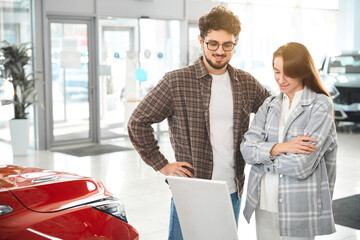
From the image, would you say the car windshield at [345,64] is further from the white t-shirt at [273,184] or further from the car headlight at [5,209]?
the car headlight at [5,209]

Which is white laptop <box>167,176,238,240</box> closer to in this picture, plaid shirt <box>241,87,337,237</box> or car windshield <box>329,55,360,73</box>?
plaid shirt <box>241,87,337,237</box>

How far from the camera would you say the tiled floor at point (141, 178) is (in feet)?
14.6

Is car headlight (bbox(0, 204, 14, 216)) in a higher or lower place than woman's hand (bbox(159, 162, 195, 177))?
lower

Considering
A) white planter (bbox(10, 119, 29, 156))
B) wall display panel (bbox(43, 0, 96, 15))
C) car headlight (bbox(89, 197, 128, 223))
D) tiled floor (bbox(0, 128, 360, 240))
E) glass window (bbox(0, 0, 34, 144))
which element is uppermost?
wall display panel (bbox(43, 0, 96, 15))

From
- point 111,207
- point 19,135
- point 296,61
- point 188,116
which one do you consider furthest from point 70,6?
point 296,61

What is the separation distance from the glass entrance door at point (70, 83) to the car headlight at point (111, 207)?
7017mm

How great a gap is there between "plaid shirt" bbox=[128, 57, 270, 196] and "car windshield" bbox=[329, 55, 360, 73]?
8683 millimetres

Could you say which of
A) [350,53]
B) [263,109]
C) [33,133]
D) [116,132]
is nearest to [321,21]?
[350,53]

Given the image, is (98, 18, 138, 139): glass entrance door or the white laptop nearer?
the white laptop

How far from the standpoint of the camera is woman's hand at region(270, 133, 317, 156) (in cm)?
200

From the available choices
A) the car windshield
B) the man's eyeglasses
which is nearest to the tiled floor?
the car windshield

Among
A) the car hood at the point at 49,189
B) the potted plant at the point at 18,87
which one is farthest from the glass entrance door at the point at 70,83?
the car hood at the point at 49,189

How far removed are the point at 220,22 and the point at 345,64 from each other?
8.99 metres

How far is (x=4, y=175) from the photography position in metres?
2.23
